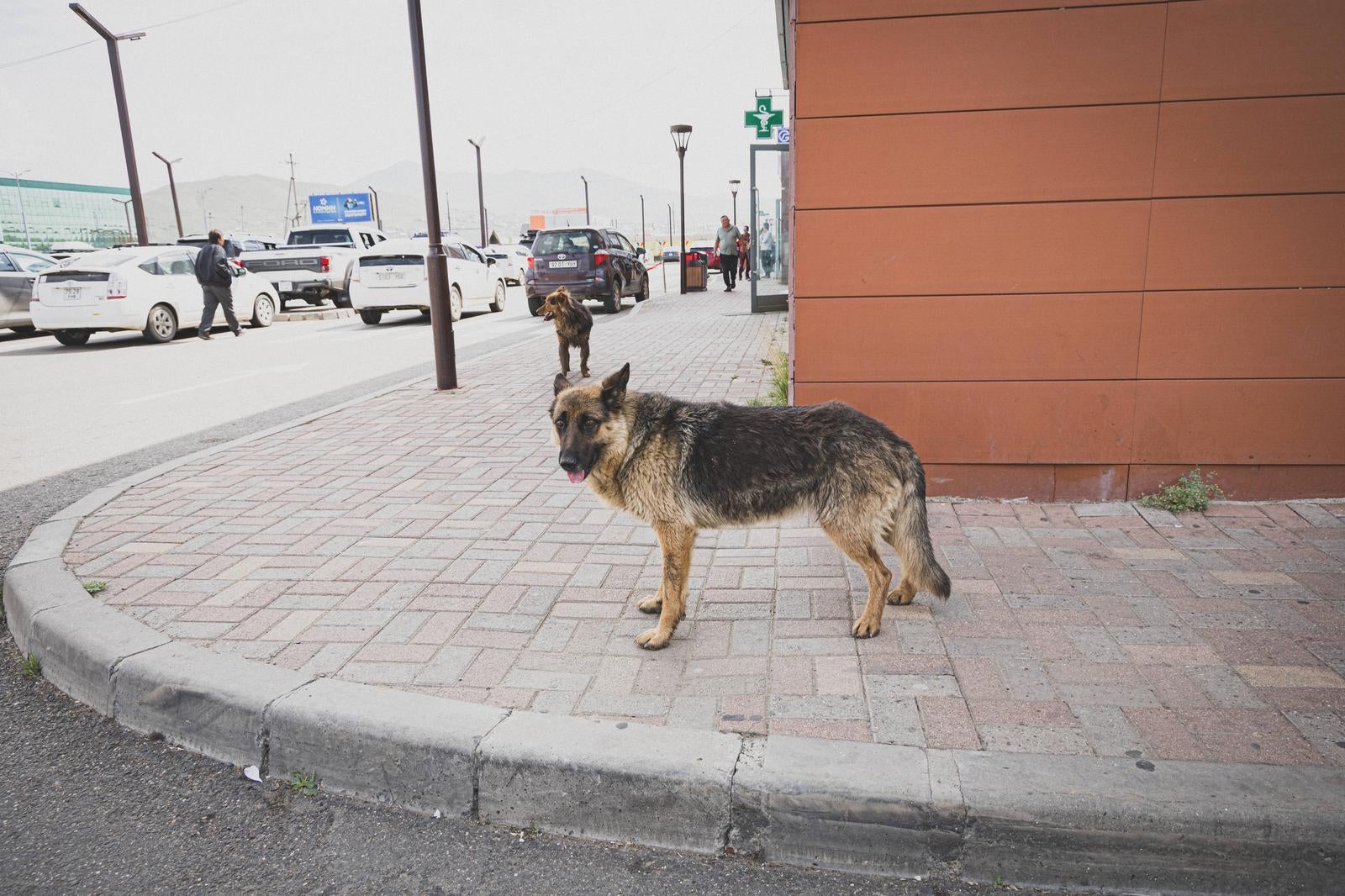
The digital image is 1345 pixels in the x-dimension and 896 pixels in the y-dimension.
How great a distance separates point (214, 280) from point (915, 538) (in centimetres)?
1592

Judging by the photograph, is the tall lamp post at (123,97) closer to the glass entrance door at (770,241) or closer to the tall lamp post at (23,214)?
the glass entrance door at (770,241)

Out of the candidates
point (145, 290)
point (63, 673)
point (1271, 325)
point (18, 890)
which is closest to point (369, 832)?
point (18, 890)

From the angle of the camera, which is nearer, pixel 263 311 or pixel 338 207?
pixel 263 311

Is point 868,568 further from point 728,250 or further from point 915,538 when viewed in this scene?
point 728,250

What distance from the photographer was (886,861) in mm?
2396

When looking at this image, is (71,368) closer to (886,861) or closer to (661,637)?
(661,637)

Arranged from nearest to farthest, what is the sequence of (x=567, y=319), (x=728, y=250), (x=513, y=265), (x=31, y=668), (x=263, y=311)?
(x=31, y=668) < (x=567, y=319) < (x=263, y=311) < (x=728, y=250) < (x=513, y=265)

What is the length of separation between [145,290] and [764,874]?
16.5m

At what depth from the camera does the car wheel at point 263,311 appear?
1828 centimetres

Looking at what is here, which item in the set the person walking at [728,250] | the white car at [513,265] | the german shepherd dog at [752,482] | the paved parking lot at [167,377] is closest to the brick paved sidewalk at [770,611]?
the german shepherd dog at [752,482]

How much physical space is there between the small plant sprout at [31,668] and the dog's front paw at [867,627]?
11.5 feet

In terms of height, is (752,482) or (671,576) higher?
(752,482)

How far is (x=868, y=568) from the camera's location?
349cm

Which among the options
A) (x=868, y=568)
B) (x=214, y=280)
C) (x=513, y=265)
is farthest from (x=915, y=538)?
(x=513, y=265)
